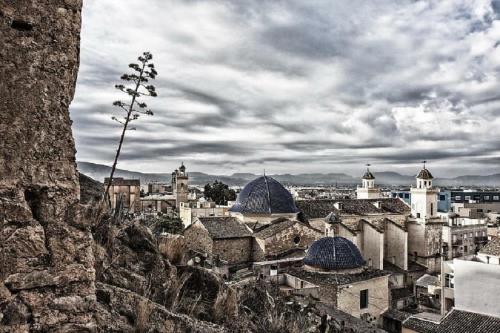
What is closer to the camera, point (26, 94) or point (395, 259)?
point (26, 94)

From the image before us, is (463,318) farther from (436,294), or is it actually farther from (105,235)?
(105,235)

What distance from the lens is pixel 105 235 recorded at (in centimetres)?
512

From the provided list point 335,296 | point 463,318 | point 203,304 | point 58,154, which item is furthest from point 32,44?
point 463,318

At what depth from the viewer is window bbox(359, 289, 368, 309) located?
1800 cm

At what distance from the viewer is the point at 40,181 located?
2918 millimetres

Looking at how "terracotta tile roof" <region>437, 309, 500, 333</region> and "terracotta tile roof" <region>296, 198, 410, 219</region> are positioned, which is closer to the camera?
"terracotta tile roof" <region>437, 309, 500, 333</region>

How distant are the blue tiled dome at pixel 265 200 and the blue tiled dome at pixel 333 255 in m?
5.62

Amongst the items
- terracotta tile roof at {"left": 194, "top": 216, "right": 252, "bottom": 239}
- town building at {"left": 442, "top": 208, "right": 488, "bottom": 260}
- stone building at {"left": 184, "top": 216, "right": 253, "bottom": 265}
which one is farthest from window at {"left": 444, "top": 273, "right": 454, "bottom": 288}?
town building at {"left": 442, "top": 208, "right": 488, "bottom": 260}

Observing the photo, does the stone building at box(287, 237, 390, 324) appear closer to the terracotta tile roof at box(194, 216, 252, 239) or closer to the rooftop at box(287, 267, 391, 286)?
the rooftop at box(287, 267, 391, 286)

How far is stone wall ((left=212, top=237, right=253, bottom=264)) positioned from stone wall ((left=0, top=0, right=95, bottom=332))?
1899 centimetres

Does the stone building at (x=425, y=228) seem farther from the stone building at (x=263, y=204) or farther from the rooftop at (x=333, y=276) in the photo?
the rooftop at (x=333, y=276)

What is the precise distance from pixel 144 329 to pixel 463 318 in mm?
16160

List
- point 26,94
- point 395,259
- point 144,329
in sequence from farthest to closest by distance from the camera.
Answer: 1. point 395,259
2. point 144,329
3. point 26,94

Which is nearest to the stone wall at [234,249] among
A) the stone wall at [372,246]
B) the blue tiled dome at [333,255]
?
the blue tiled dome at [333,255]
